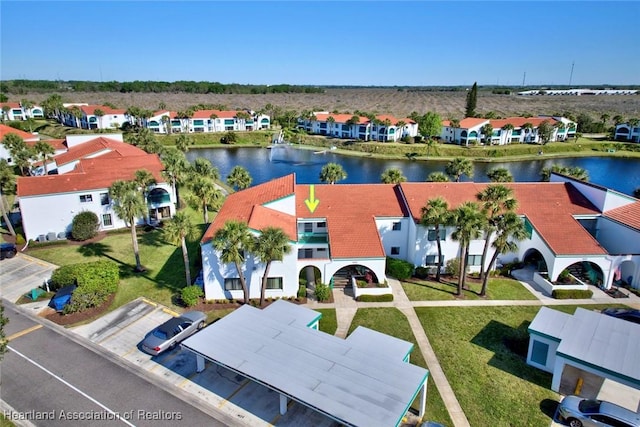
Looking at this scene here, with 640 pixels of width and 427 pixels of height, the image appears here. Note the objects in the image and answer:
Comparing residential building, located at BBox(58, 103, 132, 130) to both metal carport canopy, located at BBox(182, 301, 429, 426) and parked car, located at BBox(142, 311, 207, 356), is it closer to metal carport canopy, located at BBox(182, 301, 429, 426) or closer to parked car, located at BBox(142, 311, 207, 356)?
parked car, located at BBox(142, 311, 207, 356)

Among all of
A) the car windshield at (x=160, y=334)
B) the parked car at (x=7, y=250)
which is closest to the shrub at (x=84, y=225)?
the parked car at (x=7, y=250)

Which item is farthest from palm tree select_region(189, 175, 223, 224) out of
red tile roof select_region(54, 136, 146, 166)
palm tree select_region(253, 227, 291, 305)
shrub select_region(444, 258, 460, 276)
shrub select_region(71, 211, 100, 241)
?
red tile roof select_region(54, 136, 146, 166)

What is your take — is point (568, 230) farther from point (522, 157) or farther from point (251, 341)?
point (522, 157)

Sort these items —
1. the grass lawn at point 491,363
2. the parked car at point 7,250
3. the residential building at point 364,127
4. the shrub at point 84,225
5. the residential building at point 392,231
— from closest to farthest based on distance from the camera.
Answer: the grass lawn at point 491,363 → the residential building at point 392,231 → the parked car at point 7,250 → the shrub at point 84,225 → the residential building at point 364,127

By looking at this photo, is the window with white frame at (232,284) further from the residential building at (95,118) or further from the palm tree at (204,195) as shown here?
the residential building at (95,118)

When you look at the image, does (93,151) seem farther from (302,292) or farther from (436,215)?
(436,215)

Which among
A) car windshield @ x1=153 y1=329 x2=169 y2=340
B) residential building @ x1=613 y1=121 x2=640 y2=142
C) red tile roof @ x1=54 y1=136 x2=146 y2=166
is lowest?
car windshield @ x1=153 y1=329 x2=169 y2=340
